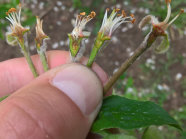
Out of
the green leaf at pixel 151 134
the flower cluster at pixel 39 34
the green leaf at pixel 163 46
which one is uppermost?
the flower cluster at pixel 39 34

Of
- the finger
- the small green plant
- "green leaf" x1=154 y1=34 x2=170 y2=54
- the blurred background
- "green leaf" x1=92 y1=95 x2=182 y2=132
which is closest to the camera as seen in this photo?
"green leaf" x1=92 y1=95 x2=182 y2=132

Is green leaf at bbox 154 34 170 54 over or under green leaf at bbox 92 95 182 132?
over

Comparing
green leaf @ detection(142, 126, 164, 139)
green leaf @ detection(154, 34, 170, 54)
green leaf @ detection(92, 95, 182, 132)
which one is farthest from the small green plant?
green leaf @ detection(142, 126, 164, 139)

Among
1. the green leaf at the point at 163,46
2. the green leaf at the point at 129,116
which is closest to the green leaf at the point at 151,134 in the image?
the green leaf at the point at 129,116

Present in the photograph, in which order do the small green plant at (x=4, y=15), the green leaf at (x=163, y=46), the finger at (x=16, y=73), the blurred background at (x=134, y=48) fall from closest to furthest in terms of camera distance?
the green leaf at (x=163, y=46) → the small green plant at (x=4, y=15) → the finger at (x=16, y=73) → the blurred background at (x=134, y=48)

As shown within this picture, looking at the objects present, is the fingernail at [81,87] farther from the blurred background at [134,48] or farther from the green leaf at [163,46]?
the blurred background at [134,48]

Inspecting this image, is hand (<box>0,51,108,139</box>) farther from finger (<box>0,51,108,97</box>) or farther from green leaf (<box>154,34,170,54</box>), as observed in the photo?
finger (<box>0,51,108,97</box>)

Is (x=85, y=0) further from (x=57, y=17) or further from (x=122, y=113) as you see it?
(x=122, y=113)
